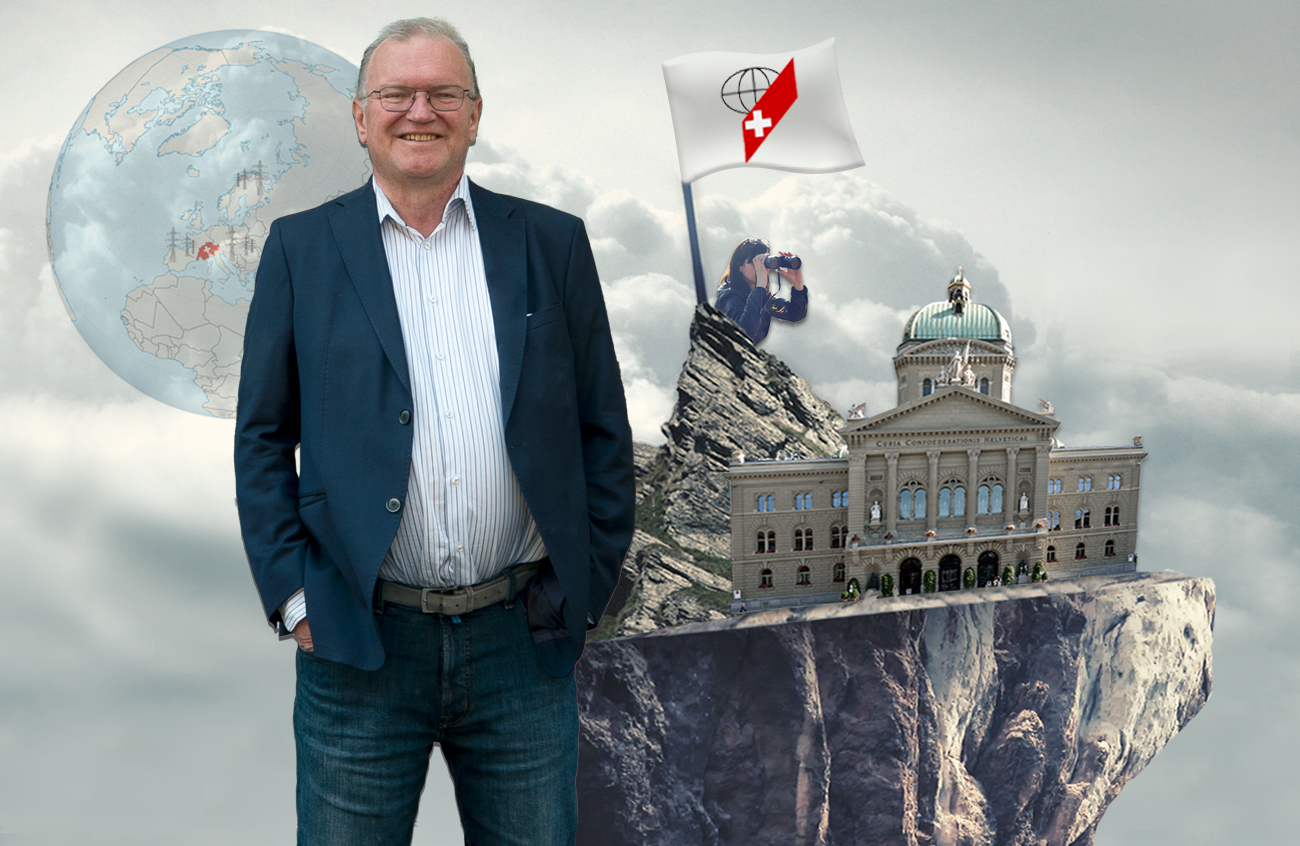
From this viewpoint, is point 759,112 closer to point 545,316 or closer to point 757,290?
point 757,290

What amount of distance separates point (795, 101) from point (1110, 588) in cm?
583

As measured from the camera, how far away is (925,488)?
7.69 meters

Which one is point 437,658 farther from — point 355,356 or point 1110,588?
point 1110,588

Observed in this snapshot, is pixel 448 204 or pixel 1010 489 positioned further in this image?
Answer: pixel 1010 489

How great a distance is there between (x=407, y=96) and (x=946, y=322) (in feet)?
19.0

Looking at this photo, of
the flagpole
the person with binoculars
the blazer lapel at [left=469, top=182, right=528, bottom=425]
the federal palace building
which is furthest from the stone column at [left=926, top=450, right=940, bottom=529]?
the blazer lapel at [left=469, top=182, right=528, bottom=425]

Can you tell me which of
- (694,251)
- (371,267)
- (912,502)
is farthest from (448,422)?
(912,502)

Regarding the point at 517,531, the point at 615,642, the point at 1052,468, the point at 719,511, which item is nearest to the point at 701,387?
the point at 719,511

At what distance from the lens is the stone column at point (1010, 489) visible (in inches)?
306

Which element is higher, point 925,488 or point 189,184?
point 189,184

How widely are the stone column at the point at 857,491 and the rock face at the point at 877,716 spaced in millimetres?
813

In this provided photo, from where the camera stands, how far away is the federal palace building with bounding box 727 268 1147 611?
24.7ft

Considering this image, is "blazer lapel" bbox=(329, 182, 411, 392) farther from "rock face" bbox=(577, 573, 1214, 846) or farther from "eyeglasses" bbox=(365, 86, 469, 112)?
"rock face" bbox=(577, 573, 1214, 846)

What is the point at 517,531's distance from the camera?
348cm
